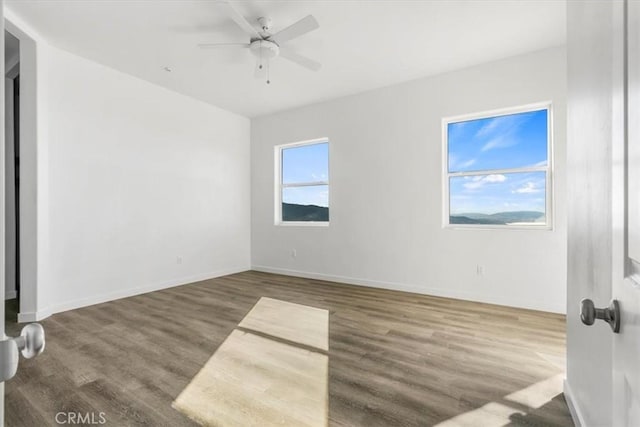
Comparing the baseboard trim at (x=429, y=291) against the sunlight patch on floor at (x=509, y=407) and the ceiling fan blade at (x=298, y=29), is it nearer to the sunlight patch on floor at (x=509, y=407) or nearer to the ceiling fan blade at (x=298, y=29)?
the sunlight patch on floor at (x=509, y=407)

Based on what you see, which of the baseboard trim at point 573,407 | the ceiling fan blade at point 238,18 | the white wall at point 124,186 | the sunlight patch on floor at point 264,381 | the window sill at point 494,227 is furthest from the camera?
the window sill at point 494,227

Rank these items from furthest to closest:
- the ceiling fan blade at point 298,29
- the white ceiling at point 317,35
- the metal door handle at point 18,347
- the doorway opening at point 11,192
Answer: the doorway opening at point 11,192, the white ceiling at point 317,35, the ceiling fan blade at point 298,29, the metal door handle at point 18,347

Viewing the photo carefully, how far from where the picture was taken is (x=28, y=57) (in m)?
2.92

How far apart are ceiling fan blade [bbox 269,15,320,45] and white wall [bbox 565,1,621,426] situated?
5.39 feet

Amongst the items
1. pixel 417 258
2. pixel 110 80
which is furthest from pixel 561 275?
pixel 110 80

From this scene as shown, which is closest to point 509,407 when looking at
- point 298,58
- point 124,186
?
point 298,58

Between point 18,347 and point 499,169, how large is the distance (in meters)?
4.11

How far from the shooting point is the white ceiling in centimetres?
253

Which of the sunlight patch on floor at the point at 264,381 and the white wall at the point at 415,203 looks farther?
the white wall at the point at 415,203

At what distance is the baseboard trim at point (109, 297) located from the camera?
9.55 feet

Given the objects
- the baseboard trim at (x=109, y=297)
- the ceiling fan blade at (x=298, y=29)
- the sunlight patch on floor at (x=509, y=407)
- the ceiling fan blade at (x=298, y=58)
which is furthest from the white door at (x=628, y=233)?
the baseboard trim at (x=109, y=297)

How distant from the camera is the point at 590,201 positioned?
3.94 ft

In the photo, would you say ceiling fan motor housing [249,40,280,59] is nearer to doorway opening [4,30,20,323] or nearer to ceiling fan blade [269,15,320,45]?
ceiling fan blade [269,15,320,45]

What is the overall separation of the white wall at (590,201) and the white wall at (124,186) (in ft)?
13.9
